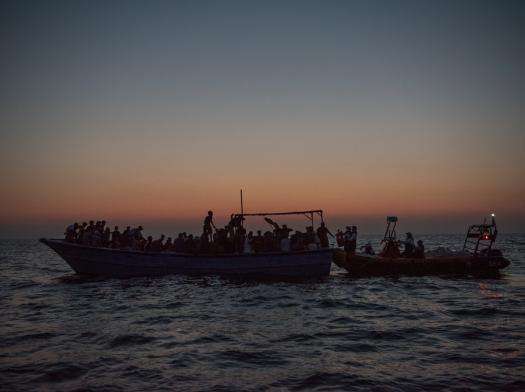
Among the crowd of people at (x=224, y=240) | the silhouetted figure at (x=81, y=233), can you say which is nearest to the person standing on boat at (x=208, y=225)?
the crowd of people at (x=224, y=240)

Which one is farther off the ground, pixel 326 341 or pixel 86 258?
pixel 86 258

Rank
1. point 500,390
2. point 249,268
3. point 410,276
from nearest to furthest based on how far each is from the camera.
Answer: point 500,390 < point 249,268 < point 410,276

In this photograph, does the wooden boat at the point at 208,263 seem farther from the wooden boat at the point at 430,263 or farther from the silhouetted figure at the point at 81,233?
the wooden boat at the point at 430,263

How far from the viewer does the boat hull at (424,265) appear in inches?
911

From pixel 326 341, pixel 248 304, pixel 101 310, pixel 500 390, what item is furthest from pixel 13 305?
pixel 500 390

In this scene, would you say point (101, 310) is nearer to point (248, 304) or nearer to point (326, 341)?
point (248, 304)

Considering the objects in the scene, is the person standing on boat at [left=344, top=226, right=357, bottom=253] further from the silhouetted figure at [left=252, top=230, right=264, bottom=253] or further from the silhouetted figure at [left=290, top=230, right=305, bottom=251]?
the silhouetted figure at [left=252, top=230, right=264, bottom=253]

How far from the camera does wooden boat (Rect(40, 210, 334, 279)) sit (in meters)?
20.5

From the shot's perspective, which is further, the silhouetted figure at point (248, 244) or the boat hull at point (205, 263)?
the silhouetted figure at point (248, 244)

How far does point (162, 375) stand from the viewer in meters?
7.54

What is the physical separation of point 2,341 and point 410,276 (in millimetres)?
20422

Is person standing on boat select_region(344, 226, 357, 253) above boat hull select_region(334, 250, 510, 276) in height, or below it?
above

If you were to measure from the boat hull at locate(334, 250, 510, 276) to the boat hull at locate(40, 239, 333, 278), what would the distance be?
3258 mm

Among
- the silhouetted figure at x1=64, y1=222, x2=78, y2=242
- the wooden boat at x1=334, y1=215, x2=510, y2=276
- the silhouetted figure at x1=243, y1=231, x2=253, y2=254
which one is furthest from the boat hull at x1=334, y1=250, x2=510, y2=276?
the silhouetted figure at x1=64, y1=222, x2=78, y2=242
